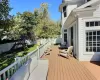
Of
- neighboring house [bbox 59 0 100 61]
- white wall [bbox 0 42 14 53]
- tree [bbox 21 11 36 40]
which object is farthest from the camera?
tree [bbox 21 11 36 40]

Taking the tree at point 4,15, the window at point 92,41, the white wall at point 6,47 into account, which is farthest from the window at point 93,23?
the white wall at point 6,47

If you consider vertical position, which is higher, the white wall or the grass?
the white wall

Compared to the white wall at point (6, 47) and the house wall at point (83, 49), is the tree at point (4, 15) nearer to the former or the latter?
the house wall at point (83, 49)

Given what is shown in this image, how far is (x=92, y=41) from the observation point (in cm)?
960

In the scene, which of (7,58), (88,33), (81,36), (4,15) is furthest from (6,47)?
(88,33)

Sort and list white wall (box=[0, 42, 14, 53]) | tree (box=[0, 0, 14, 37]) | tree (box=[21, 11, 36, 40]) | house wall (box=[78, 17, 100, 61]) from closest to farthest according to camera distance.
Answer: tree (box=[0, 0, 14, 37]), house wall (box=[78, 17, 100, 61]), white wall (box=[0, 42, 14, 53]), tree (box=[21, 11, 36, 40])

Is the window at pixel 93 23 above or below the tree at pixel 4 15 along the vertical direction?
below

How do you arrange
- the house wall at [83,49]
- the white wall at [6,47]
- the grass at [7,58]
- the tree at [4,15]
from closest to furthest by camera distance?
the tree at [4,15] < the house wall at [83,49] < the grass at [7,58] < the white wall at [6,47]

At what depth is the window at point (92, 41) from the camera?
375 inches

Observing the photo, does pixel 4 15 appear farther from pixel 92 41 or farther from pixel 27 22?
pixel 27 22

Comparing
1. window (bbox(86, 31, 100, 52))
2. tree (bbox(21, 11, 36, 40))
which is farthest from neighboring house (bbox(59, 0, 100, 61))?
tree (bbox(21, 11, 36, 40))

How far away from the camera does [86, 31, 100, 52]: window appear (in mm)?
9523

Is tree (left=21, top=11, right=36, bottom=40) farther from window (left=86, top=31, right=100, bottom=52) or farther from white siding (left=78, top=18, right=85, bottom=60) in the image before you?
window (left=86, top=31, right=100, bottom=52)

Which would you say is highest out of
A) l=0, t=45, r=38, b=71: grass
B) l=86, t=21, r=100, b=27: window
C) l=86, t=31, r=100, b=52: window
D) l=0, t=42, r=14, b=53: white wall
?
l=86, t=21, r=100, b=27: window
